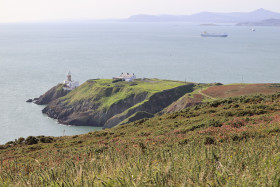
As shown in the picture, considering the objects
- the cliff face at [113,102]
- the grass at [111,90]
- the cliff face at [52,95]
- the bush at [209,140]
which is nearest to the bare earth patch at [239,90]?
the cliff face at [113,102]

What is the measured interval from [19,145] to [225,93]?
55.0 metres

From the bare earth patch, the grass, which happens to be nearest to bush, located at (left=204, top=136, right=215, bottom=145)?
the bare earth patch

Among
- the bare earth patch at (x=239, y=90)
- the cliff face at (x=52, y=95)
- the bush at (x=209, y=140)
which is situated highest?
the bush at (x=209, y=140)

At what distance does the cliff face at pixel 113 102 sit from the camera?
285 feet

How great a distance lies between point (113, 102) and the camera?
9212 centimetres

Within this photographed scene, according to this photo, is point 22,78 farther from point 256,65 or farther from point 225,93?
point 256,65

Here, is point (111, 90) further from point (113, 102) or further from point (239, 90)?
point (239, 90)

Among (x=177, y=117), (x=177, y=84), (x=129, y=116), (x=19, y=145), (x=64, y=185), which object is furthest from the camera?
(x=177, y=84)

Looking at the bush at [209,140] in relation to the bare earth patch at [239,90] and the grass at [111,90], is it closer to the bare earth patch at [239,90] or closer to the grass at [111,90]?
the bare earth patch at [239,90]

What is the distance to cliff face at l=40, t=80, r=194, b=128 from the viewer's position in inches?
3418

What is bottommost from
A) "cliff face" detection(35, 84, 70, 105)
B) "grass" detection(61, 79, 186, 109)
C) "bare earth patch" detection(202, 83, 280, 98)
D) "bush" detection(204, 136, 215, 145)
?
"cliff face" detection(35, 84, 70, 105)

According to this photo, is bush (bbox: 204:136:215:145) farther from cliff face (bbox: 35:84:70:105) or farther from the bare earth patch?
cliff face (bbox: 35:84:70:105)

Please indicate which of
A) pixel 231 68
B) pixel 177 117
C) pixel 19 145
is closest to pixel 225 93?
pixel 177 117

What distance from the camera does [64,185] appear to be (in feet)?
22.9
